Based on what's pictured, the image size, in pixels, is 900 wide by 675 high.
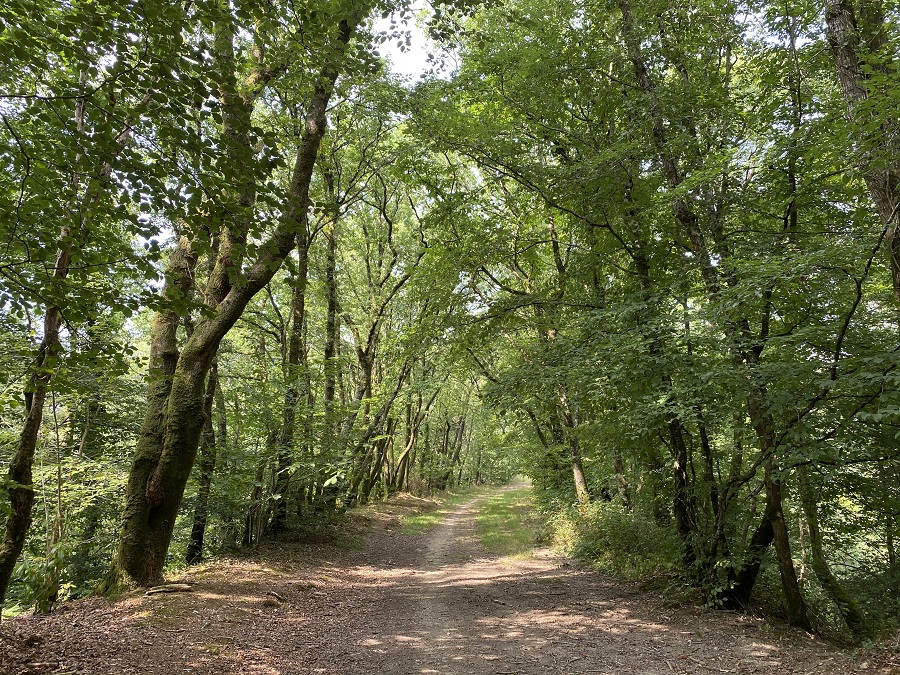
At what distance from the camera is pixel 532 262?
12.7 meters

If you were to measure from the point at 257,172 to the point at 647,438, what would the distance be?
303 inches

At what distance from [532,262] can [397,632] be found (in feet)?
29.4

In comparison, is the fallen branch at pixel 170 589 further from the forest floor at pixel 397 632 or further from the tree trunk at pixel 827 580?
the tree trunk at pixel 827 580

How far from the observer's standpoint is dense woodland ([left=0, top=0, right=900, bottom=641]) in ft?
13.2

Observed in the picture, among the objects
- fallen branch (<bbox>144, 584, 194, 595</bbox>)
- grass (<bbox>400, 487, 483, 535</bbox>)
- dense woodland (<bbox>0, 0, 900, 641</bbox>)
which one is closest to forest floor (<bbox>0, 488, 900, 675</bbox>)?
fallen branch (<bbox>144, 584, 194, 595</bbox>)

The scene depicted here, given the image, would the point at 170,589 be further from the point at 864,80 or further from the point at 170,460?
the point at 864,80

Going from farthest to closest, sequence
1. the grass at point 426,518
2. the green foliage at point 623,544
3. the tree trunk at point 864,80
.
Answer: the grass at point 426,518, the green foliage at point 623,544, the tree trunk at point 864,80

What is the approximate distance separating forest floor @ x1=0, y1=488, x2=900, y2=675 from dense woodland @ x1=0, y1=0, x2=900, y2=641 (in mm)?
846

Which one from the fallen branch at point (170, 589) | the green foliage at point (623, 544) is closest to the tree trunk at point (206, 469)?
the fallen branch at point (170, 589)

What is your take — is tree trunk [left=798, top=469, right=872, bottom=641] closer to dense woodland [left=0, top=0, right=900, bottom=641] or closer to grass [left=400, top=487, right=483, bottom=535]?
dense woodland [left=0, top=0, right=900, bottom=641]

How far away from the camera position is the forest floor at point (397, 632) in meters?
5.21

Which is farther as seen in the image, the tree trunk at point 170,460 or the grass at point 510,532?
the grass at point 510,532

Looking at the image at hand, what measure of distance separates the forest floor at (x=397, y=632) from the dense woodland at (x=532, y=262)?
0.85m

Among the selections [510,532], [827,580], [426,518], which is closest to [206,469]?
[510,532]
